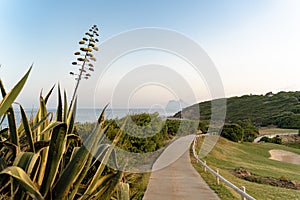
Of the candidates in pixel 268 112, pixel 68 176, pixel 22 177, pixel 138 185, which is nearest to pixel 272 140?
pixel 138 185

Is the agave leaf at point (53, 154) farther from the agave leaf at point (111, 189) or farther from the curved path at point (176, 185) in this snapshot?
the curved path at point (176, 185)

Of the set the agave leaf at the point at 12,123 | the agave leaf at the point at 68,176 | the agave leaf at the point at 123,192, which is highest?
the agave leaf at the point at 12,123

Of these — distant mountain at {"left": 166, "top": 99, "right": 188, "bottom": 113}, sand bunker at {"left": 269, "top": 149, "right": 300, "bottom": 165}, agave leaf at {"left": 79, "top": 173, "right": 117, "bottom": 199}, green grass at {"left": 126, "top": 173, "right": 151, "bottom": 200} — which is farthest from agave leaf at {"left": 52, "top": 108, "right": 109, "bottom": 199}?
sand bunker at {"left": 269, "top": 149, "right": 300, "bottom": 165}

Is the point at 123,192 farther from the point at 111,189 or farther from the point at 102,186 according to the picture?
the point at 102,186

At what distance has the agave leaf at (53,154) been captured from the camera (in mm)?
1754

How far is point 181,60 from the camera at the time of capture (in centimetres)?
539

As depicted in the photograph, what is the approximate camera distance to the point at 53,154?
71.3 inches

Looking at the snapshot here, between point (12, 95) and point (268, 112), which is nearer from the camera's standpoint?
point (12, 95)

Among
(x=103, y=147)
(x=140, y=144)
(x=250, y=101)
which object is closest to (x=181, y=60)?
(x=103, y=147)

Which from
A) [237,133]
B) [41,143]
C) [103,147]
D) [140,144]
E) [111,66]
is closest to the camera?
[41,143]

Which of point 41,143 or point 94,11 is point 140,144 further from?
point 41,143

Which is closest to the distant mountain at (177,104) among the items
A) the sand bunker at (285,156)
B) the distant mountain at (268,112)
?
the sand bunker at (285,156)

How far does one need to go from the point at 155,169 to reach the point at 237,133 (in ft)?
85.1

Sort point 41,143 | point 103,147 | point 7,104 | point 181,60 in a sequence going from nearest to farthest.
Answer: point 7,104
point 41,143
point 103,147
point 181,60
